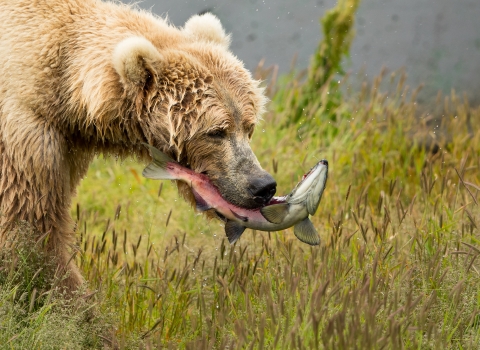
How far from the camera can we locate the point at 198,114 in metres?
3.49

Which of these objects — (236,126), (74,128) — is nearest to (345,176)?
(236,126)

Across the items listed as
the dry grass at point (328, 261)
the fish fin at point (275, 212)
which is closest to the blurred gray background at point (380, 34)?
the dry grass at point (328, 261)

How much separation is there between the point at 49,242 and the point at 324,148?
9.97ft

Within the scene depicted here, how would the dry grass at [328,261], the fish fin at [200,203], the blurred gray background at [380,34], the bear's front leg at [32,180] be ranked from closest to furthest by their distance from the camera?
the dry grass at [328,261] < the bear's front leg at [32,180] < the fish fin at [200,203] < the blurred gray background at [380,34]

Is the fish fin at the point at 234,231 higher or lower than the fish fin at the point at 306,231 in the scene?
lower

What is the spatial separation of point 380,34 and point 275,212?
521cm

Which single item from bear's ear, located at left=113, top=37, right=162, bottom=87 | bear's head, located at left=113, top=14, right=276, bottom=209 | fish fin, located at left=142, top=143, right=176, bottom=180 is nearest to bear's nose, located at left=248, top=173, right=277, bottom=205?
bear's head, located at left=113, top=14, right=276, bottom=209

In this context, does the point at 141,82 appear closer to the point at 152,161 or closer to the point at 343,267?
the point at 152,161

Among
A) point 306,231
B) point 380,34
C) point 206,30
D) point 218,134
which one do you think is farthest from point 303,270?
point 380,34

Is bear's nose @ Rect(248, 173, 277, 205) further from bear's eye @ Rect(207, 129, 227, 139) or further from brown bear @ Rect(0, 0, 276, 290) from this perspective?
bear's eye @ Rect(207, 129, 227, 139)

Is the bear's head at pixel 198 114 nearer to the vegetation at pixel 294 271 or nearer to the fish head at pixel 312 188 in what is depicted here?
the fish head at pixel 312 188

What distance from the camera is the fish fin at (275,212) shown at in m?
3.22

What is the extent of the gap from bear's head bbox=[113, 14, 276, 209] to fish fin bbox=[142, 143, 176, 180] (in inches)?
2.7

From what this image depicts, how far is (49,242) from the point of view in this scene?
3.53 m
